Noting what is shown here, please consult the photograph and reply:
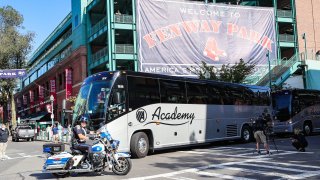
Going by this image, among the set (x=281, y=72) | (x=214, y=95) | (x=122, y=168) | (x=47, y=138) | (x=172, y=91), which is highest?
(x=281, y=72)

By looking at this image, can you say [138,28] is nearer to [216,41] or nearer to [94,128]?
[216,41]

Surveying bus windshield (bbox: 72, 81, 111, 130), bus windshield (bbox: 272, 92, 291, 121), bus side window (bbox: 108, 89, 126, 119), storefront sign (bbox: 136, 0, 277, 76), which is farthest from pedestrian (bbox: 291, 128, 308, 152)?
storefront sign (bbox: 136, 0, 277, 76)

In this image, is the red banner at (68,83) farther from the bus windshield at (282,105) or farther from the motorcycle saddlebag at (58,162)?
the motorcycle saddlebag at (58,162)

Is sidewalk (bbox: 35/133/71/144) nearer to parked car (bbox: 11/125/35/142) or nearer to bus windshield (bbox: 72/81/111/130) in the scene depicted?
parked car (bbox: 11/125/35/142)

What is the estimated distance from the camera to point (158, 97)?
17594 millimetres

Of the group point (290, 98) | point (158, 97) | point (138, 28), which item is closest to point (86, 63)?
point (138, 28)

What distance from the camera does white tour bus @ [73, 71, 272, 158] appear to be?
15.4 m

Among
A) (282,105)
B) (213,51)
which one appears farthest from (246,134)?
(213,51)

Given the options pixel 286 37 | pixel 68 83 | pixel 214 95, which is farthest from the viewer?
pixel 68 83

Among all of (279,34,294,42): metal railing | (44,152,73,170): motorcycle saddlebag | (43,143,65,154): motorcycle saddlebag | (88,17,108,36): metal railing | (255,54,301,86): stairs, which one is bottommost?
(44,152,73,170): motorcycle saddlebag

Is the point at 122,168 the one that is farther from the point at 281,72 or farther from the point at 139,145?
the point at 281,72

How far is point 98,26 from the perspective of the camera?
42.6 m

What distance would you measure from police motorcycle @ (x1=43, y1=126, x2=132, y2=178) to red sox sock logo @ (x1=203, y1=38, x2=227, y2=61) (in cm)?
3183

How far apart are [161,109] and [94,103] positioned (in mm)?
3434
